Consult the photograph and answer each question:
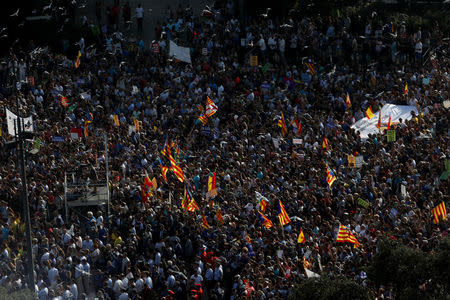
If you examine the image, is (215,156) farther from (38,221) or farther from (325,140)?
(38,221)

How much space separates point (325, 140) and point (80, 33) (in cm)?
1609

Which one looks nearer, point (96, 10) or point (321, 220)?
point (321, 220)

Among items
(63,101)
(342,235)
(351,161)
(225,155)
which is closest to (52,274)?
(342,235)

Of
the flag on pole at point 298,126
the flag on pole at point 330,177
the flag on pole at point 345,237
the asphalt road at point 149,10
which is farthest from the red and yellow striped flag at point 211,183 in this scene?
the asphalt road at point 149,10

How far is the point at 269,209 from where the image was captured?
3033cm

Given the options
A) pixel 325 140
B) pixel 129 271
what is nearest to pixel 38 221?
pixel 129 271

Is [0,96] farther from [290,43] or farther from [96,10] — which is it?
[290,43]

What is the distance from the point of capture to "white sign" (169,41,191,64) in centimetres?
4434

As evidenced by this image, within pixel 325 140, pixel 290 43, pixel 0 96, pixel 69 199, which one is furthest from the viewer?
pixel 290 43

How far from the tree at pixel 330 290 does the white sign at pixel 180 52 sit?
25172mm

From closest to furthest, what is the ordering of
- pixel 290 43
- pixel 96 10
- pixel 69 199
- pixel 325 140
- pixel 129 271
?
1. pixel 129 271
2. pixel 69 199
3. pixel 325 140
4. pixel 290 43
5. pixel 96 10

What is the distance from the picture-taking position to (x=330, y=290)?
1936 centimetres

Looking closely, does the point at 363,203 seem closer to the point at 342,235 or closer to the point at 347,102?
the point at 342,235

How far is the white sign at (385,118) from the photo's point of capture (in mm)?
37031
